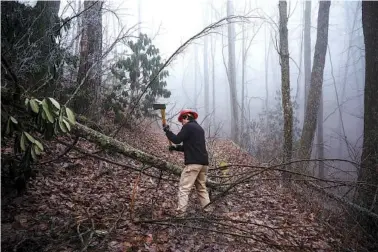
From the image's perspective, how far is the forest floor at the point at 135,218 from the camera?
3.61 meters

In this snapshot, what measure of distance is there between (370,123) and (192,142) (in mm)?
4148

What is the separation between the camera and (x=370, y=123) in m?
6.02

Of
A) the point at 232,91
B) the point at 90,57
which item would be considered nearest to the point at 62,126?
the point at 90,57

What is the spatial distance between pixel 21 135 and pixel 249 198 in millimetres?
4710

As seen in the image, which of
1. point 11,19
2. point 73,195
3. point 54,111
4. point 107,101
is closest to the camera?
point 54,111

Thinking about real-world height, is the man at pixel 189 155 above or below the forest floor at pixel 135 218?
above

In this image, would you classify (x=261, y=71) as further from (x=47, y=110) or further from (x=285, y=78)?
(x=47, y=110)

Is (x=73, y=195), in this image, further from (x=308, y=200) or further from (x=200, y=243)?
(x=308, y=200)

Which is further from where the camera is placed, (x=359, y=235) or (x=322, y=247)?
(x=359, y=235)

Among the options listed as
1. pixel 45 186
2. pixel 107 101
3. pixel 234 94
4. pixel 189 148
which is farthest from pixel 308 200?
pixel 234 94

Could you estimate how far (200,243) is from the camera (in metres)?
3.94

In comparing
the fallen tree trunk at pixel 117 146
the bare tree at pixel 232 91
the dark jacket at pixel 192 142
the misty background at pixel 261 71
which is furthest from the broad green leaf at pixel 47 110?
the misty background at pixel 261 71

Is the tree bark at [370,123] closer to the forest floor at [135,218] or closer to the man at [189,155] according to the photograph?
the forest floor at [135,218]

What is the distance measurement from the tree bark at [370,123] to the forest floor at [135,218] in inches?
38.6
